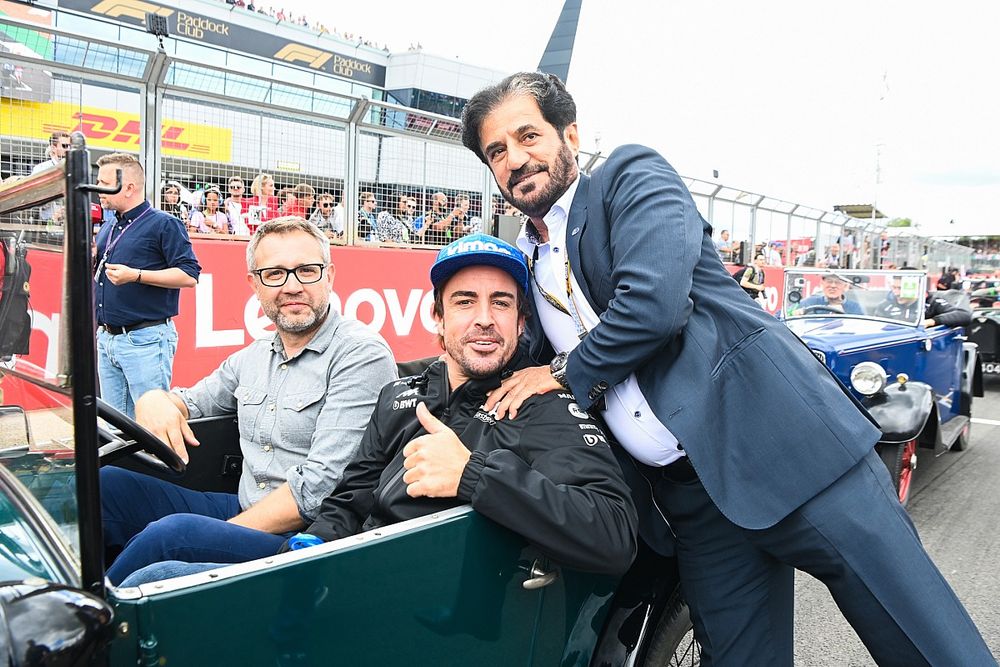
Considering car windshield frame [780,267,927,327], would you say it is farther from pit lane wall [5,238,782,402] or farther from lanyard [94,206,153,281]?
lanyard [94,206,153,281]

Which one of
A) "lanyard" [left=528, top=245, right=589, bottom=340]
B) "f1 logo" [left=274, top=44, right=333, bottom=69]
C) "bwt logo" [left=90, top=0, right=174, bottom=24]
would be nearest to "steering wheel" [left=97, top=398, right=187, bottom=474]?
"lanyard" [left=528, top=245, right=589, bottom=340]

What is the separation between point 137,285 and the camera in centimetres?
438

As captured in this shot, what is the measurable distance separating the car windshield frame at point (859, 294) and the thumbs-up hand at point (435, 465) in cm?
495

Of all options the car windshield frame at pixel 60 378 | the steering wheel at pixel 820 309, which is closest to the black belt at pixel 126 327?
the car windshield frame at pixel 60 378

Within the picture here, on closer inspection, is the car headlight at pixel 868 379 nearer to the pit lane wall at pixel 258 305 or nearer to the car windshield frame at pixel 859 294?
the car windshield frame at pixel 859 294

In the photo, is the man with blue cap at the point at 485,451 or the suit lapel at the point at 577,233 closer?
the man with blue cap at the point at 485,451

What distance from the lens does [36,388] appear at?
1447mm

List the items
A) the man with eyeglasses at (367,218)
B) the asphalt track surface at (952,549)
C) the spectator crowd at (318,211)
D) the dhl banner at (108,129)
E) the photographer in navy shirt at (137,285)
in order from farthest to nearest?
the man with eyeglasses at (367,218) < the spectator crowd at (318,211) < the dhl banner at (108,129) < the photographer in navy shirt at (137,285) < the asphalt track surface at (952,549)

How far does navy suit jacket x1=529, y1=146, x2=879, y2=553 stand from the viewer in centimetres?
163

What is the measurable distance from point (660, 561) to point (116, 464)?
179cm

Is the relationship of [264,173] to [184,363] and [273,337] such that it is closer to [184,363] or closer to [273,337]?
[184,363]

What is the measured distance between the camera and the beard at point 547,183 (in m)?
1.98

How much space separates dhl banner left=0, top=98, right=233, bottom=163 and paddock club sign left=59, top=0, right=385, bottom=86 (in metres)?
17.5

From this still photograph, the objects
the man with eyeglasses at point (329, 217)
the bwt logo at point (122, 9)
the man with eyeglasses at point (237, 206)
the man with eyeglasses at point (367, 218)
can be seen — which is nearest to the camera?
the man with eyeglasses at point (237, 206)
